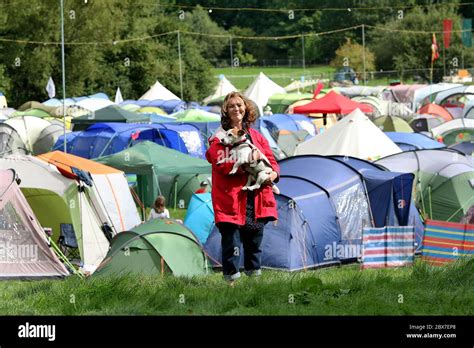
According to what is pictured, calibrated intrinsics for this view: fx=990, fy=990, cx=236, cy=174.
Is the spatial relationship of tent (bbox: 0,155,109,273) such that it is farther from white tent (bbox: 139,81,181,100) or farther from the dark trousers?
white tent (bbox: 139,81,181,100)

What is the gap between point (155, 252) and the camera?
12.7 meters

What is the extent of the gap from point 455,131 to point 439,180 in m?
12.8

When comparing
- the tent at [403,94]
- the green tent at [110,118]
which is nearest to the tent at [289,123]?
the green tent at [110,118]

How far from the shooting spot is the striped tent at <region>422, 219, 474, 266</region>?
13516 mm

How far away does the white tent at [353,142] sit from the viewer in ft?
74.5

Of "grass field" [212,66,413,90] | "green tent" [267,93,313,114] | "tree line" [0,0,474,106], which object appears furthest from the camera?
"grass field" [212,66,413,90]

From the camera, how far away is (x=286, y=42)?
115m

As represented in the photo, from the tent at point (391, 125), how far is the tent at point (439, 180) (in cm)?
1425

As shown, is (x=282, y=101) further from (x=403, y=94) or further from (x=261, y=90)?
(x=403, y=94)

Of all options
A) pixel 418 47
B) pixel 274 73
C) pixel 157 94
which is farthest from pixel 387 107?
pixel 274 73

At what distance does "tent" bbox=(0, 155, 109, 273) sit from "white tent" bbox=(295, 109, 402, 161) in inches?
318

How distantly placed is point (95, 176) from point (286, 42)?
329 ft

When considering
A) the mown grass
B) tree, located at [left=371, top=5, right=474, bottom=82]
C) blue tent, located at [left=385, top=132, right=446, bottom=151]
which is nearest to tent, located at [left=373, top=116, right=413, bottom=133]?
blue tent, located at [left=385, top=132, right=446, bottom=151]

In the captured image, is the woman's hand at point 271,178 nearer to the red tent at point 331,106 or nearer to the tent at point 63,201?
the tent at point 63,201
